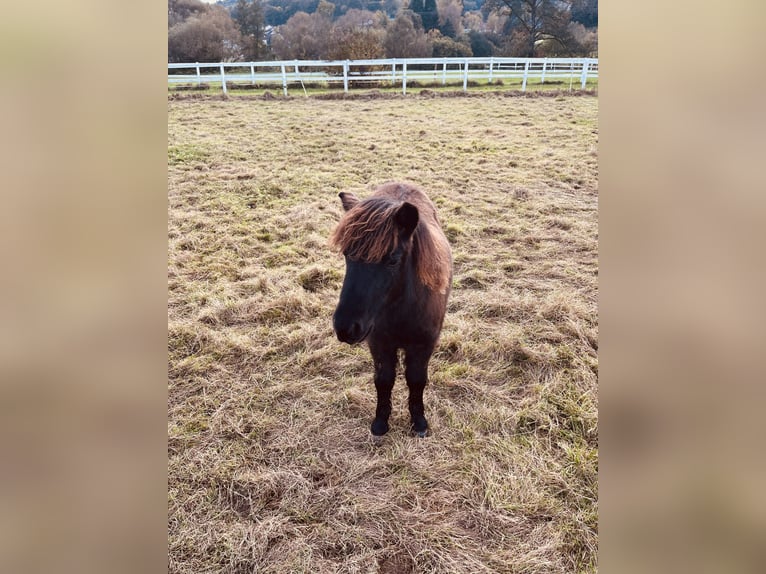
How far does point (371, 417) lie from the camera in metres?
3.11

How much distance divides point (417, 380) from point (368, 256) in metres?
1.17

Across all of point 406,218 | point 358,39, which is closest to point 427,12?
point 358,39

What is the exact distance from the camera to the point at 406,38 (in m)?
16.9

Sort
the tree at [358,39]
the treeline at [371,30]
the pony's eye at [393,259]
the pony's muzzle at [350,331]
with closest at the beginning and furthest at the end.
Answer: the pony's muzzle at [350,331], the pony's eye at [393,259], the treeline at [371,30], the tree at [358,39]

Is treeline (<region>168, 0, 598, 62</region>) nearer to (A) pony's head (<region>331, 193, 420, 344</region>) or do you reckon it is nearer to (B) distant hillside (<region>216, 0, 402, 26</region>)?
(B) distant hillside (<region>216, 0, 402, 26</region>)

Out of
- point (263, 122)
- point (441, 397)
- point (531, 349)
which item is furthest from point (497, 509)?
point (263, 122)

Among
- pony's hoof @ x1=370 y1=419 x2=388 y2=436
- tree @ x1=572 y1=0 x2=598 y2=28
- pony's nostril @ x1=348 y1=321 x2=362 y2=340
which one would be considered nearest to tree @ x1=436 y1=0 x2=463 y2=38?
tree @ x1=572 y1=0 x2=598 y2=28

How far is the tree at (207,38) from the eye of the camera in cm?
1130
